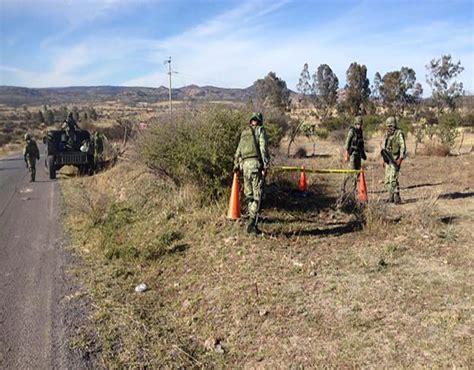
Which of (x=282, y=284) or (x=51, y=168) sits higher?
(x=51, y=168)

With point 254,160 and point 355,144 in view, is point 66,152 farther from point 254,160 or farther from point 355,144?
point 254,160

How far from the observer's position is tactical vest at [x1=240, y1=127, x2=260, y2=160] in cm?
709

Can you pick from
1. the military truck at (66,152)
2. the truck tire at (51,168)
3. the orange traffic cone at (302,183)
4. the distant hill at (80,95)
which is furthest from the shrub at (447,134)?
the distant hill at (80,95)

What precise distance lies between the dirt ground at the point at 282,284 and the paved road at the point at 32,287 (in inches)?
14.5

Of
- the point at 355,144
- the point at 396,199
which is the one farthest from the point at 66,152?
the point at 396,199

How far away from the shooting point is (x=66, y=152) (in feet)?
57.6

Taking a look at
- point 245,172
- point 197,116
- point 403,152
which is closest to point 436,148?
point 403,152

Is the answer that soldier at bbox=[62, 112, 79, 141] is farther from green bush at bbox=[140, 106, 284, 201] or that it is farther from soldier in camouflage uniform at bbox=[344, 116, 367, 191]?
soldier in camouflage uniform at bbox=[344, 116, 367, 191]

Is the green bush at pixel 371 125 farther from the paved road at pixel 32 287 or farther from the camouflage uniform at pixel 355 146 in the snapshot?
the paved road at pixel 32 287

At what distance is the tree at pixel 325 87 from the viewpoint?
161ft

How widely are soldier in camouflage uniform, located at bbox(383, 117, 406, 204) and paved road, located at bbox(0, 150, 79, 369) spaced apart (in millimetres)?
6310

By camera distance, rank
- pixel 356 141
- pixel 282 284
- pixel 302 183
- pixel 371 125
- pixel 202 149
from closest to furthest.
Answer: pixel 282 284
pixel 202 149
pixel 302 183
pixel 356 141
pixel 371 125

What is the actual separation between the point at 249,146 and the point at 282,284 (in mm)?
2345

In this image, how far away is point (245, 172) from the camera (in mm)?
7215
